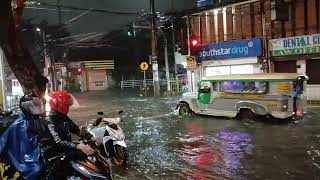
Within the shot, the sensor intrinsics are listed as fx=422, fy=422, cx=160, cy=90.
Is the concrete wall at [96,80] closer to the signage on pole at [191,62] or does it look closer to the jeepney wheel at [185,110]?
the signage on pole at [191,62]

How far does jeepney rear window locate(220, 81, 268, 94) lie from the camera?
629 inches

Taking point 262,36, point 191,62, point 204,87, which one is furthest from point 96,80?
point 204,87

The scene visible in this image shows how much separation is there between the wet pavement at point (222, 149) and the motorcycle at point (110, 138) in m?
0.30

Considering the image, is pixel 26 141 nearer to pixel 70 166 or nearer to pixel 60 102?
pixel 70 166

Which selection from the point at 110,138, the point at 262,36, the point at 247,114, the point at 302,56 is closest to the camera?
the point at 110,138

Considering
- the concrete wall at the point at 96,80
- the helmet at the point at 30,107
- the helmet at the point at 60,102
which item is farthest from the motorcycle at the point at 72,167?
the concrete wall at the point at 96,80

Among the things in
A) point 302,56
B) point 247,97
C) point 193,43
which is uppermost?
point 193,43

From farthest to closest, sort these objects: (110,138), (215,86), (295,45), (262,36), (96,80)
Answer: (96,80) < (262,36) < (295,45) < (215,86) < (110,138)

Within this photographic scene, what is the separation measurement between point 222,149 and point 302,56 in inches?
514

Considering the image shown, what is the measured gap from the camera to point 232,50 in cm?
2627

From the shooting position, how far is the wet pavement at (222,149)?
346 inches

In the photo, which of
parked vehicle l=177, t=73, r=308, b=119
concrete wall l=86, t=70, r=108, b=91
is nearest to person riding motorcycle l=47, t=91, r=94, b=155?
parked vehicle l=177, t=73, r=308, b=119

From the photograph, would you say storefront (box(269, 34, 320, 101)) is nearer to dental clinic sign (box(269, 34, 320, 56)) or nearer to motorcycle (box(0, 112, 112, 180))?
dental clinic sign (box(269, 34, 320, 56))

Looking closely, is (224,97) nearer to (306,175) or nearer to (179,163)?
(179,163)
